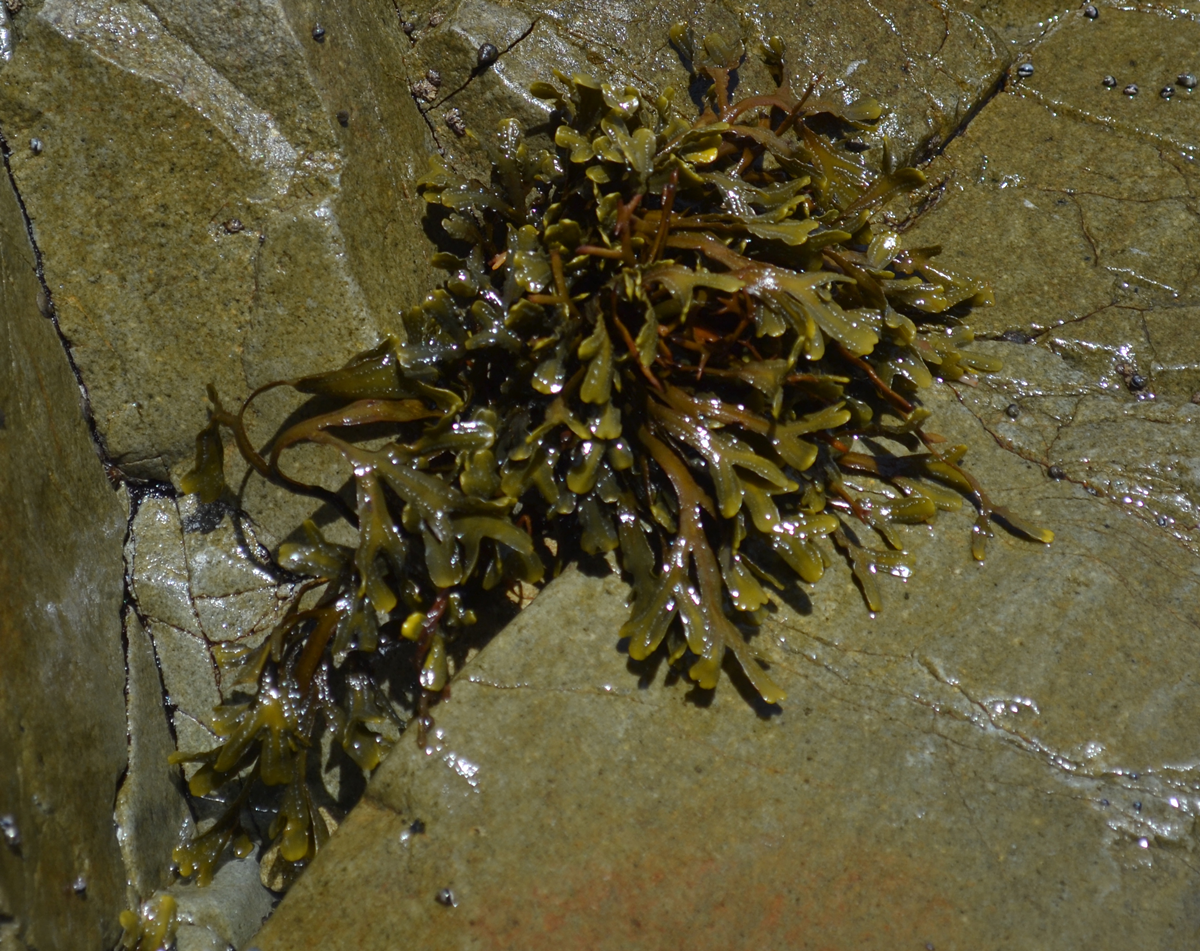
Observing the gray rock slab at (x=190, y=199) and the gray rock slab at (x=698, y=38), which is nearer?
the gray rock slab at (x=190, y=199)

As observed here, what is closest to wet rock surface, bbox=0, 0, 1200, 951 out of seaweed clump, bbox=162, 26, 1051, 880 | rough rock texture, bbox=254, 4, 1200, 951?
rough rock texture, bbox=254, 4, 1200, 951

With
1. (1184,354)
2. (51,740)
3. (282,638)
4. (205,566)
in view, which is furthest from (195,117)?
(1184,354)

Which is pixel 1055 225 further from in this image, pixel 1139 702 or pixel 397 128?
pixel 397 128

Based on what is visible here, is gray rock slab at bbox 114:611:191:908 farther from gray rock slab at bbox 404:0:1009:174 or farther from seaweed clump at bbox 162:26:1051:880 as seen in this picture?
gray rock slab at bbox 404:0:1009:174

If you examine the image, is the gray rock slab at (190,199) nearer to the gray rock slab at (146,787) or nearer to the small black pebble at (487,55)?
the small black pebble at (487,55)

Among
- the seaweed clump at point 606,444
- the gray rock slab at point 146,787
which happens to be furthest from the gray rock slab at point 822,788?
the gray rock slab at point 146,787

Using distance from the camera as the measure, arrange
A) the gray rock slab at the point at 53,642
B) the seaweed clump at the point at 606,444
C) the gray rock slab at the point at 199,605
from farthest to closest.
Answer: the gray rock slab at the point at 199,605 < the seaweed clump at the point at 606,444 < the gray rock slab at the point at 53,642
